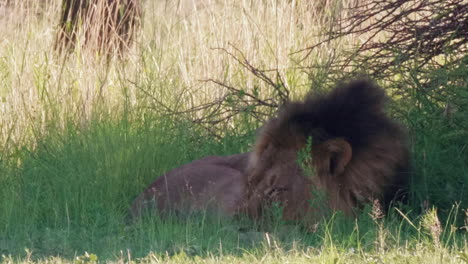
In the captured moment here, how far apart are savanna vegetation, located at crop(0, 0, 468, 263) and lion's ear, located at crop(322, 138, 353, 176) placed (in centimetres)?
33

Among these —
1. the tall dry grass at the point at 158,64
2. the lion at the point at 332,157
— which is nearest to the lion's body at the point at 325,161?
the lion at the point at 332,157

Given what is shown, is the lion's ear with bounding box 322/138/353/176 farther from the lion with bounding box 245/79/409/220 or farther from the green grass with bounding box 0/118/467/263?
the green grass with bounding box 0/118/467/263

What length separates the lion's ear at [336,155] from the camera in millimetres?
5418

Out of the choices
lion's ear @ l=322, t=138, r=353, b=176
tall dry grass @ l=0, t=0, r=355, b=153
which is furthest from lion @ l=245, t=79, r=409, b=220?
tall dry grass @ l=0, t=0, r=355, b=153

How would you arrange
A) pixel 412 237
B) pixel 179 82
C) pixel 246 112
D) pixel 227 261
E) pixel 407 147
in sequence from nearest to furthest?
pixel 227 261 < pixel 412 237 < pixel 407 147 < pixel 246 112 < pixel 179 82

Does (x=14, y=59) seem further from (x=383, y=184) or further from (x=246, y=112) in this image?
(x=383, y=184)

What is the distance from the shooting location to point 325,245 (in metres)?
4.57

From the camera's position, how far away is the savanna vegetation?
194 inches

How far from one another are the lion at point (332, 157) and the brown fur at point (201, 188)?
0.15m

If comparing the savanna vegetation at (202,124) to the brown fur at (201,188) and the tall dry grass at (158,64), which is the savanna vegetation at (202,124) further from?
the brown fur at (201,188)

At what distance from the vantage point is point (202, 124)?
7875mm

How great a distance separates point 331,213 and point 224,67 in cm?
350

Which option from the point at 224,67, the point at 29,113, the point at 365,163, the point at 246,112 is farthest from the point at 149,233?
the point at 224,67

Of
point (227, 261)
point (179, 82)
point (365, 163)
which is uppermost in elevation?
point (179, 82)
